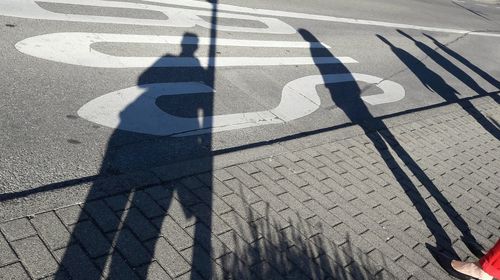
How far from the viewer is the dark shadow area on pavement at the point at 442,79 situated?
9156 mm

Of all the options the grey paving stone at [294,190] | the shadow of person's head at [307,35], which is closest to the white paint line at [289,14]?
the shadow of person's head at [307,35]

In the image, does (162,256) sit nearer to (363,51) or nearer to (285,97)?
(285,97)

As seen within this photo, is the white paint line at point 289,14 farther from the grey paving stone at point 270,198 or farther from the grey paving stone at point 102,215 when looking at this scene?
the grey paving stone at point 102,215

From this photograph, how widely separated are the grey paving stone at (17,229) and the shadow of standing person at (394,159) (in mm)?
3692

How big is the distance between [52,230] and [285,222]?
1962 millimetres

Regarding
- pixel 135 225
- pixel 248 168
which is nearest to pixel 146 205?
pixel 135 225

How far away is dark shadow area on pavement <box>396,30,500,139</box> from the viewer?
916 cm

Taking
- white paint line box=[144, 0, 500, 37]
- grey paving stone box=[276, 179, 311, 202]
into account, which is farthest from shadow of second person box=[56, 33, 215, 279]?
white paint line box=[144, 0, 500, 37]

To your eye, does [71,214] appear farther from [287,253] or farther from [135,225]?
[287,253]

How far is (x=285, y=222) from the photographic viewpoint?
4.39m

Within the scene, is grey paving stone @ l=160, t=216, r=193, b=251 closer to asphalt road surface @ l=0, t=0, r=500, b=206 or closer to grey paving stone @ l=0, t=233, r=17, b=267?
asphalt road surface @ l=0, t=0, r=500, b=206

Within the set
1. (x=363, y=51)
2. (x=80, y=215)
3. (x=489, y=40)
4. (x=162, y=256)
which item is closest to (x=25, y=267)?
(x=80, y=215)

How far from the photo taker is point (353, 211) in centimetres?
489

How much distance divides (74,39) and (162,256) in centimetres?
463
